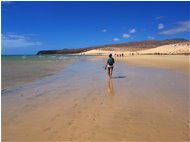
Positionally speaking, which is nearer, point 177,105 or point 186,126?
point 186,126

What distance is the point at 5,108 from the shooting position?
23.7ft

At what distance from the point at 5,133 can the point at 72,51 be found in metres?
190

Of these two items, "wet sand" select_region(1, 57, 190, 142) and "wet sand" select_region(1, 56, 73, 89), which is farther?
"wet sand" select_region(1, 56, 73, 89)

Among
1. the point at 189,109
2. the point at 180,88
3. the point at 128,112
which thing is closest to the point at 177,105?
the point at 189,109

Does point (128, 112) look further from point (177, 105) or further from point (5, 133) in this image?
point (5, 133)

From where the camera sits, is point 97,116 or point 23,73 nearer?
point 97,116

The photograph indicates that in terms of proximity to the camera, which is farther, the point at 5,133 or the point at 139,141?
the point at 5,133

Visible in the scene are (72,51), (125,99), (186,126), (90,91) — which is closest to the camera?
(186,126)

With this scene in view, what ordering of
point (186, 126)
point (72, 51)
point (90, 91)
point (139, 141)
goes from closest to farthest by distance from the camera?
point (139, 141) → point (186, 126) → point (90, 91) → point (72, 51)

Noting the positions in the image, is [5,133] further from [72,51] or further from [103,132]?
[72,51]

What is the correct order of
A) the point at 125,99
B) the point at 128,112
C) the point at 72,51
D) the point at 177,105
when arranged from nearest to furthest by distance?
1. the point at 128,112
2. the point at 177,105
3. the point at 125,99
4. the point at 72,51

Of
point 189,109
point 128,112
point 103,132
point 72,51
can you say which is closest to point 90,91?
point 128,112

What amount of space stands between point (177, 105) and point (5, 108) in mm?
4972

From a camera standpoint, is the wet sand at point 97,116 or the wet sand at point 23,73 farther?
the wet sand at point 23,73
